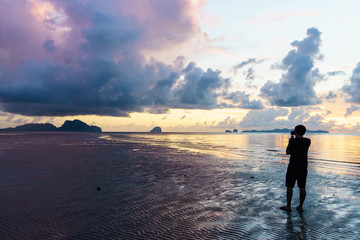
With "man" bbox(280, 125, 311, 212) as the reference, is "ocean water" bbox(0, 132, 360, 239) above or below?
below

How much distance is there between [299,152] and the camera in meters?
8.35

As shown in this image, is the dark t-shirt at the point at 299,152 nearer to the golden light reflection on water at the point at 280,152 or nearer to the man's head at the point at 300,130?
the man's head at the point at 300,130

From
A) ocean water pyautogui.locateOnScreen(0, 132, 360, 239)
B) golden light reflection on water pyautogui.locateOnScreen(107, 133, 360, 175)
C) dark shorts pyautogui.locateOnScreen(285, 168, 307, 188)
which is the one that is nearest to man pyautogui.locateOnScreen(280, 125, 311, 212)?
dark shorts pyautogui.locateOnScreen(285, 168, 307, 188)

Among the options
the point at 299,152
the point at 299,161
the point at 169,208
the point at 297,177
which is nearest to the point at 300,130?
the point at 299,152

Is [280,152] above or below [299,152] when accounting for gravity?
below

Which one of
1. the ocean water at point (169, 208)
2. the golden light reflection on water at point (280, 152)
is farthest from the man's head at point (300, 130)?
the golden light reflection on water at point (280, 152)

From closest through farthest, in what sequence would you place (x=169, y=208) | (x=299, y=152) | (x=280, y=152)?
(x=299, y=152), (x=169, y=208), (x=280, y=152)

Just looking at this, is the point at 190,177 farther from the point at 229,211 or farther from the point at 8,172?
the point at 8,172

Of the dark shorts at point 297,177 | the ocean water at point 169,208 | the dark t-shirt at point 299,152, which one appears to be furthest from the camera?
the dark shorts at point 297,177

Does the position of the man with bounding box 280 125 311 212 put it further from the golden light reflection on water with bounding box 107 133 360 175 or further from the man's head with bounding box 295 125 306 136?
the golden light reflection on water with bounding box 107 133 360 175

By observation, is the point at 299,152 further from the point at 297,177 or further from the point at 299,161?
the point at 297,177

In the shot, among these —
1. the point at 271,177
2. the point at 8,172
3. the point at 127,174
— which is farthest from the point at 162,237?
the point at 8,172

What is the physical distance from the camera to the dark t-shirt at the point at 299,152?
8320 mm

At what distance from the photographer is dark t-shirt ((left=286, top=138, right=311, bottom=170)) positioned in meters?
8.32
